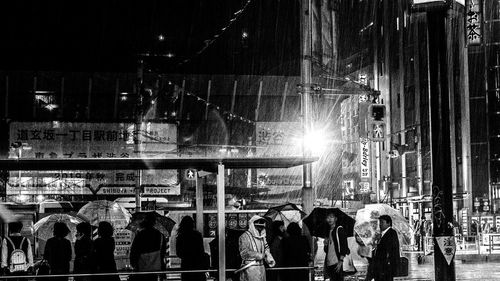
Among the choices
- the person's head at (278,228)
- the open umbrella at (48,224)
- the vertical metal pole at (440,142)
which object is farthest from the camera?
the open umbrella at (48,224)

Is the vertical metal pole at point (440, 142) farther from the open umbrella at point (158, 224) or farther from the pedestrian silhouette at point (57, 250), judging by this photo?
the open umbrella at point (158, 224)

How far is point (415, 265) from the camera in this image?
96.7ft

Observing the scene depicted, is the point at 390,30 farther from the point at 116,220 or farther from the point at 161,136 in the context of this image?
the point at 116,220

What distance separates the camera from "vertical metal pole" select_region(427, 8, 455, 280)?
413 inches

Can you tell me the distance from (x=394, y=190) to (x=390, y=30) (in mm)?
15238

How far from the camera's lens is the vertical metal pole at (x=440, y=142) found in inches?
413

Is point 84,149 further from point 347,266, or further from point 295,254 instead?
point 295,254

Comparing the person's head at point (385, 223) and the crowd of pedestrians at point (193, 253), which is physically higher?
the person's head at point (385, 223)

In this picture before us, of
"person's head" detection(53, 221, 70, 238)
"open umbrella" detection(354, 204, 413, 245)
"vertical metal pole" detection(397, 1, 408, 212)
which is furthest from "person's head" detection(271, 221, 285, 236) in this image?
"vertical metal pole" detection(397, 1, 408, 212)

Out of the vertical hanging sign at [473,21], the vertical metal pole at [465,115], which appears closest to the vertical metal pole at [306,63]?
the vertical hanging sign at [473,21]

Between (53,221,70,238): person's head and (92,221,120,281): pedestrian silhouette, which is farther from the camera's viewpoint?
(53,221,70,238): person's head

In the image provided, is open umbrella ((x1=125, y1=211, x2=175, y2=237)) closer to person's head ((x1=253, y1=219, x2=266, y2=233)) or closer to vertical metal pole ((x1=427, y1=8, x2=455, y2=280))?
person's head ((x1=253, y1=219, x2=266, y2=233))

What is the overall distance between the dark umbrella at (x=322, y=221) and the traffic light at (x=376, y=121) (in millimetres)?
8698

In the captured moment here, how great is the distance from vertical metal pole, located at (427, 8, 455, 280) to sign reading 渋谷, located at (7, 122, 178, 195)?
931 inches
